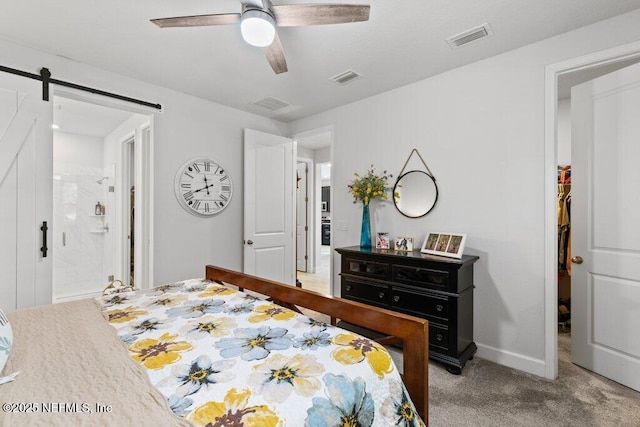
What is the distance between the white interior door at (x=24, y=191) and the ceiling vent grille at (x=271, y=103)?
74.2 inches

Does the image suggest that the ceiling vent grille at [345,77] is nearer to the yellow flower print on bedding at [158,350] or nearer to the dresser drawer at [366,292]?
the dresser drawer at [366,292]

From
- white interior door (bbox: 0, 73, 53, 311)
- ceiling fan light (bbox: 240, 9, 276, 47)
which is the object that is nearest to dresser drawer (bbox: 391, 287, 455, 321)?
ceiling fan light (bbox: 240, 9, 276, 47)

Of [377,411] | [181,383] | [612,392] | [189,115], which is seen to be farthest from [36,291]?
[612,392]

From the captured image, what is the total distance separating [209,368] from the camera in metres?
1.01

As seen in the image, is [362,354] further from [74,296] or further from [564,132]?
[74,296]

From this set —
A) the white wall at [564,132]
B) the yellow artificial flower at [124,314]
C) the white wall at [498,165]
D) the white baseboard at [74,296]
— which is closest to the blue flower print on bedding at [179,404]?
the yellow artificial flower at [124,314]

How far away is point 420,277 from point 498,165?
1.12m

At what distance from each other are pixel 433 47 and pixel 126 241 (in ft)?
13.7

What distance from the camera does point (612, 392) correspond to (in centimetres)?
203

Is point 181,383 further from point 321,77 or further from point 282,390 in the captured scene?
point 321,77

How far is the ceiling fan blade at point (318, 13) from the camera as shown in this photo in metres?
1.50

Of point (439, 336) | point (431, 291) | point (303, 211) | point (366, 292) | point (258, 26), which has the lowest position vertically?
point (439, 336)

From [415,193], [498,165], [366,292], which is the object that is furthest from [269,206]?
[498,165]

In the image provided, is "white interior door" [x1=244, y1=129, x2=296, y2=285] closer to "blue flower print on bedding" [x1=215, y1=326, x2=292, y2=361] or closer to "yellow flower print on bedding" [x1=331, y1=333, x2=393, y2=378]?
"blue flower print on bedding" [x1=215, y1=326, x2=292, y2=361]
